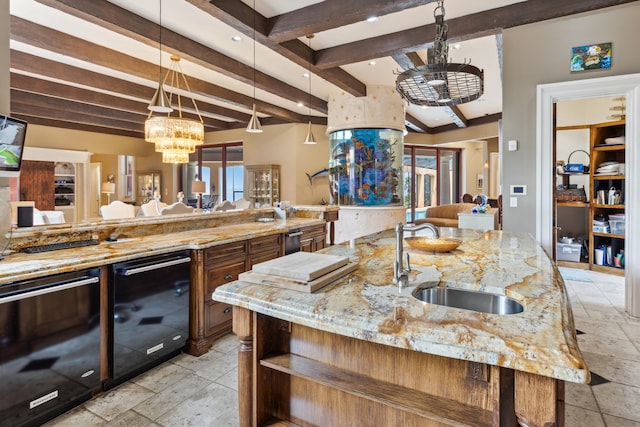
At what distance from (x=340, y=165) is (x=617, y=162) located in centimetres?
439

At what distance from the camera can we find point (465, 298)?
155 cm

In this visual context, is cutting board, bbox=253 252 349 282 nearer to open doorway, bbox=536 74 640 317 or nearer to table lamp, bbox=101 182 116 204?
open doorway, bbox=536 74 640 317

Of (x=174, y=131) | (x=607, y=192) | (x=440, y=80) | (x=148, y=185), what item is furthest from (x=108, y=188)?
(x=607, y=192)

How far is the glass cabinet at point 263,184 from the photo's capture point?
859cm

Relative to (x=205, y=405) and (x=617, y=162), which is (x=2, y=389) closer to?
(x=205, y=405)

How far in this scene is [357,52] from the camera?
15.2 ft

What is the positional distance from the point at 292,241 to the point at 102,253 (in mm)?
2102

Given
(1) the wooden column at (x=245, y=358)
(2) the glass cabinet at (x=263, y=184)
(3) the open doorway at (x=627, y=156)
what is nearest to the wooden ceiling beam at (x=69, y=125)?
(2) the glass cabinet at (x=263, y=184)

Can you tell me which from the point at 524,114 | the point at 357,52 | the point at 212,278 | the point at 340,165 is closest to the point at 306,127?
the point at 340,165

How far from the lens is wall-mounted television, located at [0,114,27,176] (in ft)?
6.56

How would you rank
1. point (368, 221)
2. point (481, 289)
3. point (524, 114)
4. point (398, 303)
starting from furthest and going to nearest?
point (368, 221) → point (524, 114) → point (481, 289) → point (398, 303)

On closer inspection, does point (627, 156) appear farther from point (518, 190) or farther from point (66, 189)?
point (66, 189)

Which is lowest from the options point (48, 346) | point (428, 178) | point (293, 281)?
point (48, 346)

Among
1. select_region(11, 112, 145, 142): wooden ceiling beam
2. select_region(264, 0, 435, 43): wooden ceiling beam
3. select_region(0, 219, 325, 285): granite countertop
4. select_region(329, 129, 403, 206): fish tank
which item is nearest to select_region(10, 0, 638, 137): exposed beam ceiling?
select_region(264, 0, 435, 43): wooden ceiling beam
